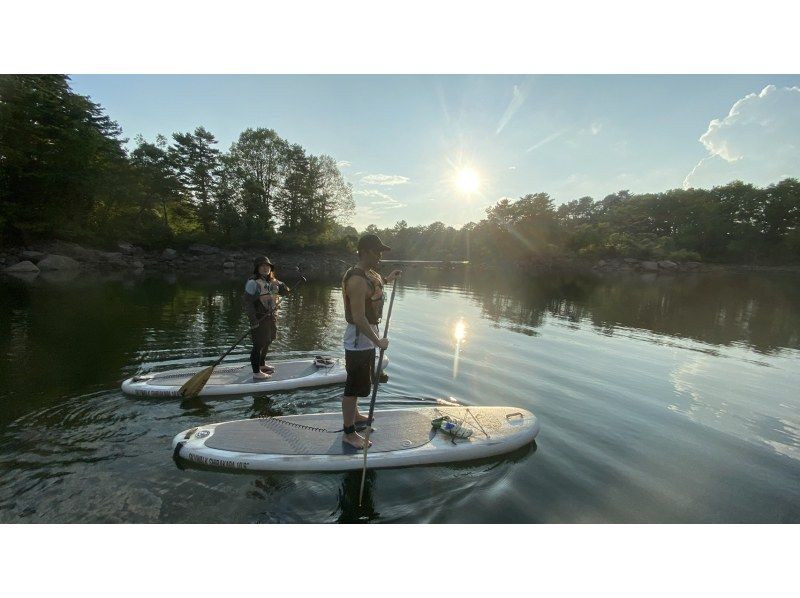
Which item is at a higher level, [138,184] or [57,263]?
[138,184]

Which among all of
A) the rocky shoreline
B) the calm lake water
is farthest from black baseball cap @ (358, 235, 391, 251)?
the rocky shoreline

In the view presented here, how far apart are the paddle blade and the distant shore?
40.4 ft

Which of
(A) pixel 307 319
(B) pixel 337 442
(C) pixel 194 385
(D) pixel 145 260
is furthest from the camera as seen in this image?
(D) pixel 145 260

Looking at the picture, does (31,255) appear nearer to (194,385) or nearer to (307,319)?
(307,319)

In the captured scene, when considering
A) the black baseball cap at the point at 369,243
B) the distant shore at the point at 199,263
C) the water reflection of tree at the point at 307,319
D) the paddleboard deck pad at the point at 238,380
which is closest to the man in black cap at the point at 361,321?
the black baseball cap at the point at 369,243

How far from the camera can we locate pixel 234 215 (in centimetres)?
4969

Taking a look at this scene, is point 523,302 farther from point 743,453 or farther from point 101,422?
point 101,422

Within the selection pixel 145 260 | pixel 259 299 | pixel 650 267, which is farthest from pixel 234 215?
pixel 650 267

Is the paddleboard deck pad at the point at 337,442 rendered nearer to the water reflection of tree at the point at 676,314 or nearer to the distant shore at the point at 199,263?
the water reflection of tree at the point at 676,314

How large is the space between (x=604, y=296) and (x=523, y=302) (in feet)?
28.9

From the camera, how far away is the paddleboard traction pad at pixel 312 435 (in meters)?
5.28

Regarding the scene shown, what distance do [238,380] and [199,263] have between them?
4383 centimetres

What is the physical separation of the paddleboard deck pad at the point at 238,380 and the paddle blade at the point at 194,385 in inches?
3.8

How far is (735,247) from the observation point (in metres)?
72.1
